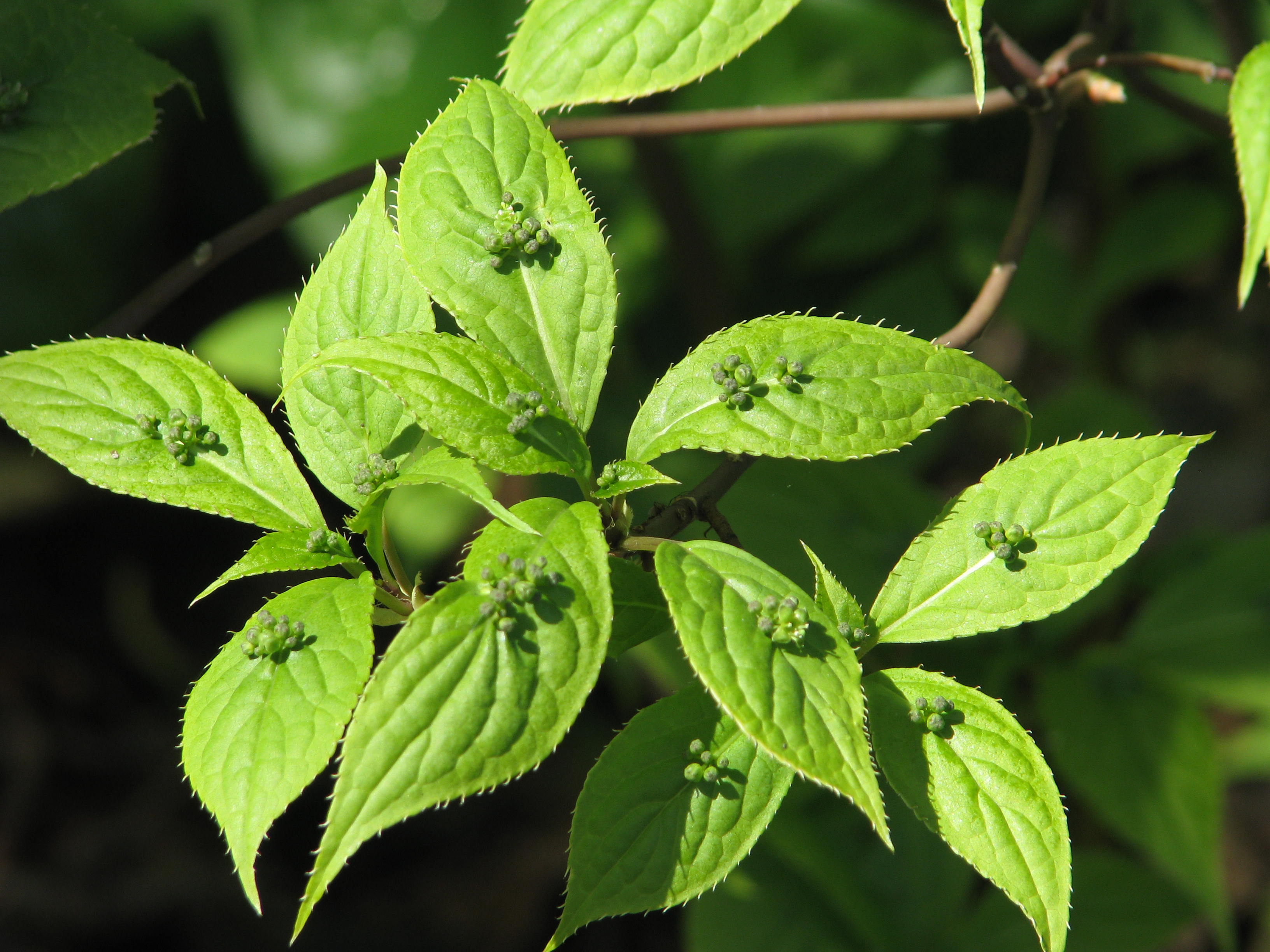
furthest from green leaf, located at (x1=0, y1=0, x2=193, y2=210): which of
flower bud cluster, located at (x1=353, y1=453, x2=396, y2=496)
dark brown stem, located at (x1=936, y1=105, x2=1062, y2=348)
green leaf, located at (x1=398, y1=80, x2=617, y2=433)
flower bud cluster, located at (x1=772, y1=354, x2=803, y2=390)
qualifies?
dark brown stem, located at (x1=936, y1=105, x2=1062, y2=348)

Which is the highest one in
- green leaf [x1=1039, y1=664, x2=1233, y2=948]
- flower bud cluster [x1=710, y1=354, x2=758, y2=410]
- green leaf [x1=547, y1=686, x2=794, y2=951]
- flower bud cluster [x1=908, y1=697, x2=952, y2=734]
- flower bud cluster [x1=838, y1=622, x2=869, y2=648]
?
flower bud cluster [x1=710, y1=354, x2=758, y2=410]

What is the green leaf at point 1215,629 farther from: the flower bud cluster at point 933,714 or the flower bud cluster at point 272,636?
the flower bud cluster at point 272,636

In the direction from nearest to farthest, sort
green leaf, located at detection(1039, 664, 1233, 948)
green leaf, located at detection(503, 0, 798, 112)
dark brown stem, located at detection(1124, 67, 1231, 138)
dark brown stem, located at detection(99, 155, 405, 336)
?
green leaf, located at detection(503, 0, 798, 112), dark brown stem, located at detection(99, 155, 405, 336), dark brown stem, located at detection(1124, 67, 1231, 138), green leaf, located at detection(1039, 664, 1233, 948)

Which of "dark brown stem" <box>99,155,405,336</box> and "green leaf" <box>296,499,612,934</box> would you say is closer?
"green leaf" <box>296,499,612,934</box>

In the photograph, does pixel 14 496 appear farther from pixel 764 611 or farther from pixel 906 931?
pixel 764 611

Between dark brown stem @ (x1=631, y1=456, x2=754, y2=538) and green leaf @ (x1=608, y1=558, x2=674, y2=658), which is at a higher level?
dark brown stem @ (x1=631, y1=456, x2=754, y2=538)

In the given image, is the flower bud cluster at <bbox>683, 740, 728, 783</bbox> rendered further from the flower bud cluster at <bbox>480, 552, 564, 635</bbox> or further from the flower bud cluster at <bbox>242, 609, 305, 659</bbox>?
the flower bud cluster at <bbox>242, 609, 305, 659</bbox>

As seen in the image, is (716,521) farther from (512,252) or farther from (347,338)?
(347,338)

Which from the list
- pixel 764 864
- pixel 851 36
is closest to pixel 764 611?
pixel 764 864

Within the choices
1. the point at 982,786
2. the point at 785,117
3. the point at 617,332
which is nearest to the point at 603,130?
the point at 785,117
